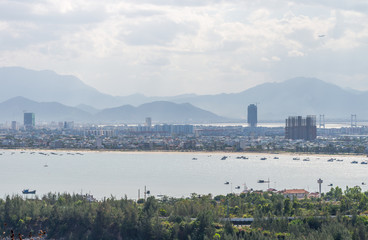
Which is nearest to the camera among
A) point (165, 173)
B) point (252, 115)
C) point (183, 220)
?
point (183, 220)

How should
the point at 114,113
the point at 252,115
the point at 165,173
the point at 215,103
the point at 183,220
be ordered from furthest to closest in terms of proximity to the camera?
1. the point at 215,103
2. the point at 114,113
3. the point at 252,115
4. the point at 165,173
5. the point at 183,220

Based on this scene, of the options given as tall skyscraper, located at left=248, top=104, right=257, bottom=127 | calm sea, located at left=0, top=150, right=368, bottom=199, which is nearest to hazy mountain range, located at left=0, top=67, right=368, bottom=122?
tall skyscraper, located at left=248, top=104, right=257, bottom=127

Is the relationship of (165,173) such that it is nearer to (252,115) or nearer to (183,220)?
(183,220)

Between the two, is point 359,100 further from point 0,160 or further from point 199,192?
point 199,192

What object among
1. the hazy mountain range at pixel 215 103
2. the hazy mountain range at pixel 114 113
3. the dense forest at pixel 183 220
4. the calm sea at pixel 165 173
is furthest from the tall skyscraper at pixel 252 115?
the dense forest at pixel 183 220

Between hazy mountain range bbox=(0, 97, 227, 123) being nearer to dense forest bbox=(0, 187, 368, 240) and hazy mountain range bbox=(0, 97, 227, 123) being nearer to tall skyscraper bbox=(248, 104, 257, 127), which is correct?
tall skyscraper bbox=(248, 104, 257, 127)

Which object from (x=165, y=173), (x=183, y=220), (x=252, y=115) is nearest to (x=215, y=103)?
(x=252, y=115)

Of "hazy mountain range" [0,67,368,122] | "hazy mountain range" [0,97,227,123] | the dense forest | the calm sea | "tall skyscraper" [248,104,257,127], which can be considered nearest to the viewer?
the dense forest
